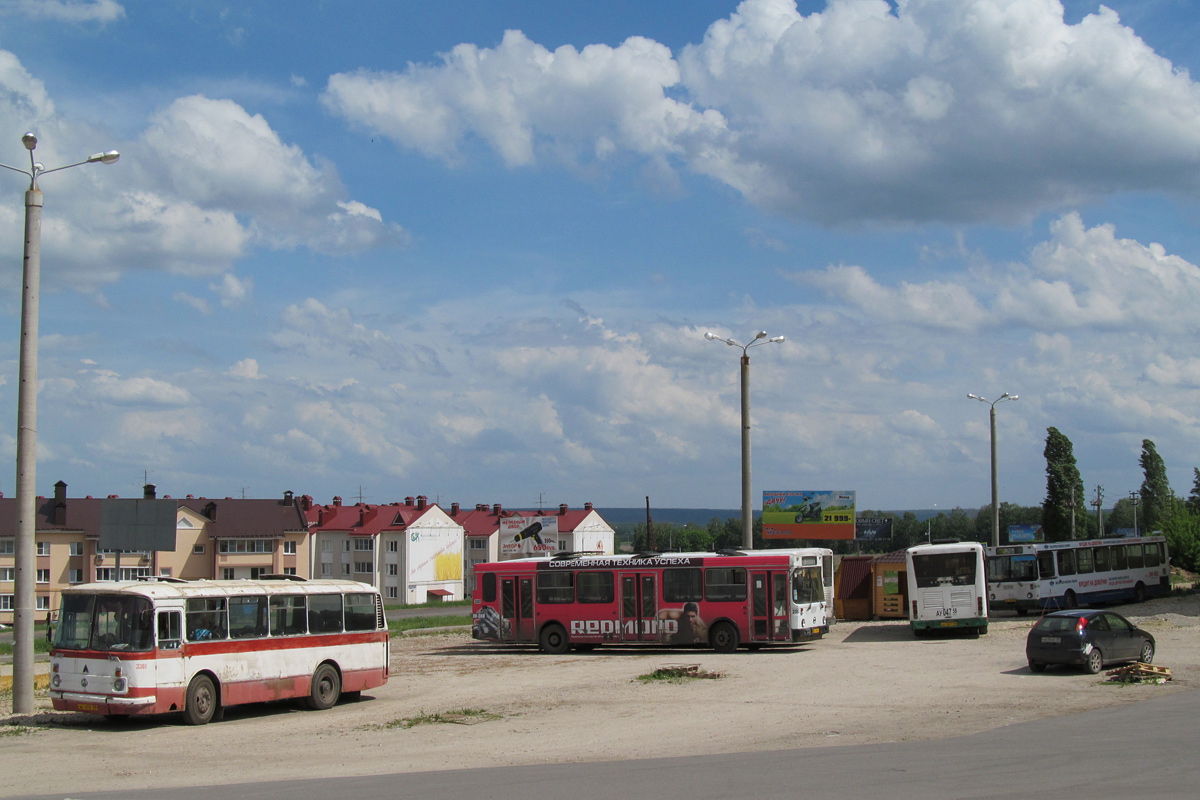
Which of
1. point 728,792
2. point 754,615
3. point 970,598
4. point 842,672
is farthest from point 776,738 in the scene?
point 970,598

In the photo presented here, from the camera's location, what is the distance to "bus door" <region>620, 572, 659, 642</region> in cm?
2895

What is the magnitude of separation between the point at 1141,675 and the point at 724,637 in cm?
1054

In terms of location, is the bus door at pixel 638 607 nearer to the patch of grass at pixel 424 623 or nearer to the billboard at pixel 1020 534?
the patch of grass at pixel 424 623

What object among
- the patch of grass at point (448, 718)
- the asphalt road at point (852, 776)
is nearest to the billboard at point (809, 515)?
the patch of grass at point (448, 718)

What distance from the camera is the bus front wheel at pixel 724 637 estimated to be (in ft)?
91.8

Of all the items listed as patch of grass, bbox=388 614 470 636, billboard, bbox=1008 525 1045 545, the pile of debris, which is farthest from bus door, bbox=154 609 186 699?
billboard, bbox=1008 525 1045 545

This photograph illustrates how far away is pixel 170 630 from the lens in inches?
666

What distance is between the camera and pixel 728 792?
1085 centimetres

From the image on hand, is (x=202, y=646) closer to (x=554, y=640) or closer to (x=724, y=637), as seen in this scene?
(x=554, y=640)

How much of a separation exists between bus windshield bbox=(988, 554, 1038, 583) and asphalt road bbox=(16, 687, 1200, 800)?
27622mm

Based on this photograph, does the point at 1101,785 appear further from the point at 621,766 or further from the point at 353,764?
the point at 353,764

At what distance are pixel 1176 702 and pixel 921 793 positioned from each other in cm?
942

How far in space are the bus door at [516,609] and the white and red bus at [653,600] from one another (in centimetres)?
3

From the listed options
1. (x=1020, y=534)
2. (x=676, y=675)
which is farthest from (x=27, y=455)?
(x=1020, y=534)
